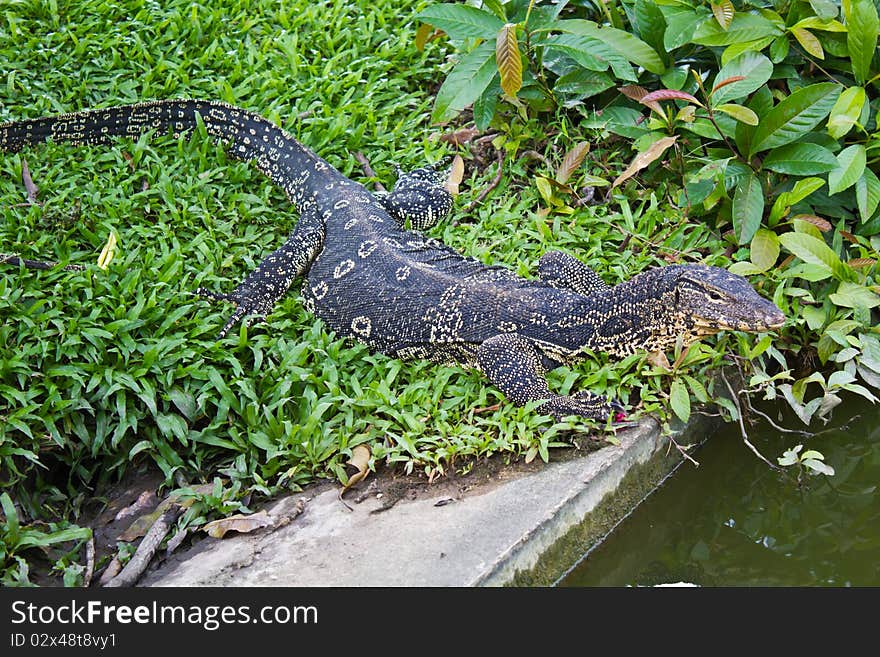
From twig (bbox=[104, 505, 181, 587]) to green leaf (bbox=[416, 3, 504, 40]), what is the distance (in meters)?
3.42

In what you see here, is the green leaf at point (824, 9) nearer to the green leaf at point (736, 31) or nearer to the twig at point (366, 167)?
the green leaf at point (736, 31)

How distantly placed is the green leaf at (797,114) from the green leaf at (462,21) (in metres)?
1.79

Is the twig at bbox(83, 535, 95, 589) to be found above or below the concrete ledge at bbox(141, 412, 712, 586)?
below

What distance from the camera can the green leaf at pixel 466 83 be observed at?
5.89 meters

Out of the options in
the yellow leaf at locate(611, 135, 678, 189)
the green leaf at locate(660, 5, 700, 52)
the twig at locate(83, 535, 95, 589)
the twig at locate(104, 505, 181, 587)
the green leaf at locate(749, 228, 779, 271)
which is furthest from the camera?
the green leaf at locate(660, 5, 700, 52)

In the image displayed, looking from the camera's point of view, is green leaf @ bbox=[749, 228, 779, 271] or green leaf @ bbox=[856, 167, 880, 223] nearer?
green leaf @ bbox=[749, 228, 779, 271]

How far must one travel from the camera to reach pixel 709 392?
5.06 metres

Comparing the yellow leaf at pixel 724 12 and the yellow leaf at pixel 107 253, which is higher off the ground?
the yellow leaf at pixel 724 12

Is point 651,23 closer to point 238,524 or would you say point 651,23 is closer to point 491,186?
point 491,186

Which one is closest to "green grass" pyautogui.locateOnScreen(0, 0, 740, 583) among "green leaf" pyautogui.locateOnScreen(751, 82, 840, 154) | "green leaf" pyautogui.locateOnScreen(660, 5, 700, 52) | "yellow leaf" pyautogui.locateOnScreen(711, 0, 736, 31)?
"green leaf" pyautogui.locateOnScreen(751, 82, 840, 154)

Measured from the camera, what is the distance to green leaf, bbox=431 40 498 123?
5893mm

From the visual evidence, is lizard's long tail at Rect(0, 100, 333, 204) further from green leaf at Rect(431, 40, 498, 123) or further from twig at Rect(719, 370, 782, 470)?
twig at Rect(719, 370, 782, 470)

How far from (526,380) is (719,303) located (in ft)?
3.40

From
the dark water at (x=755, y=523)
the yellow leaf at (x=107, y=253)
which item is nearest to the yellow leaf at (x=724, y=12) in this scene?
the dark water at (x=755, y=523)
